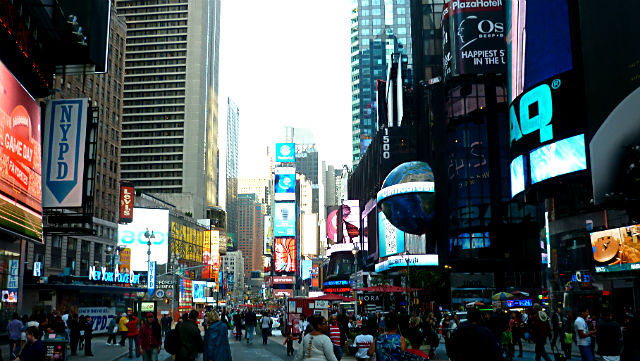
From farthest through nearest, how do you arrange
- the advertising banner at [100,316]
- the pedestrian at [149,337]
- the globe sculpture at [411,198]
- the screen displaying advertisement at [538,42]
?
the globe sculpture at [411,198] → the advertising banner at [100,316] → the screen displaying advertisement at [538,42] → the pedestrian at [149,337]

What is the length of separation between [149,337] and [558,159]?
25.8 m

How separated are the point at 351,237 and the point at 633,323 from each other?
11066cm

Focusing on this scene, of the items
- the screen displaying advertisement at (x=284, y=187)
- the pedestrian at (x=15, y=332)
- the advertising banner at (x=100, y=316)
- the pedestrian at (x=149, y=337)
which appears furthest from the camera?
the screen displaying advertisement at (x=284, y=187)

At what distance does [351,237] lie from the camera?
393ft

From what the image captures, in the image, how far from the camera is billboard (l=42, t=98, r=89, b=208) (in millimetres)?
32594

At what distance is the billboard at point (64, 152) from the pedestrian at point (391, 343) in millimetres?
25032

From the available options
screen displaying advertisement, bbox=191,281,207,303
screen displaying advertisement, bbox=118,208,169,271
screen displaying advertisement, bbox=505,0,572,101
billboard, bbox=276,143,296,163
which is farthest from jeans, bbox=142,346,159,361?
billboard, bbox=276,143,296,163

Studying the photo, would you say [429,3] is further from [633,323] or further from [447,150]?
[633,323]

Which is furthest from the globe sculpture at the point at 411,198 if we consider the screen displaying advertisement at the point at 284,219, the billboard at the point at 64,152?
the screen displaying advertisement at the point at 284,219

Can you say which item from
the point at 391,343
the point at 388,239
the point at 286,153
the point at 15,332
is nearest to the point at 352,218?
the point at 388,239

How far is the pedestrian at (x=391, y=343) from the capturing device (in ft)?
34.2

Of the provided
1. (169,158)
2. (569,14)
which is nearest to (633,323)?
(569,14)

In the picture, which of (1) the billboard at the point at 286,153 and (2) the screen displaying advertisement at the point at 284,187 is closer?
(2) the screen displaying advertisement at the point at 284,187

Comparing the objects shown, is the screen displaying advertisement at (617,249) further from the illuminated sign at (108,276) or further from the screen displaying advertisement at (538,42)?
the illuminated sign at (108,276)
